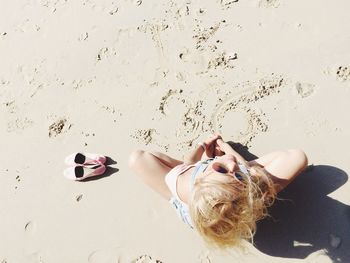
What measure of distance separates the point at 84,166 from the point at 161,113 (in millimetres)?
772

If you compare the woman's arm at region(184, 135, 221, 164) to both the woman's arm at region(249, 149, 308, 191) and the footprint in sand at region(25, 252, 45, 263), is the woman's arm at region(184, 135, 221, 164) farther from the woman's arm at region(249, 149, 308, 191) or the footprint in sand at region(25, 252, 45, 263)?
the footprint in sand at region(25, 252, 45, 263)

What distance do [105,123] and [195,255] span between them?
138cm

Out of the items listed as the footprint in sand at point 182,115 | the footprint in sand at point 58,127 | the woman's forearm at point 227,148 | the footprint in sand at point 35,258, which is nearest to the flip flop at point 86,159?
the footprint in sand at point 58,127

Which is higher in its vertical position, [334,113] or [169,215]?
[334,113]

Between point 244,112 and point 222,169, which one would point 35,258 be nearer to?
point 222,169

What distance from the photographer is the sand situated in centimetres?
333

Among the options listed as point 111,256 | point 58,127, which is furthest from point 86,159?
point 111,256

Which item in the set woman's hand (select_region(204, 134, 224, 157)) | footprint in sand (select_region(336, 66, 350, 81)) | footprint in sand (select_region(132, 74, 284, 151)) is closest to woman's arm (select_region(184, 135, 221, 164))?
woman's hand (select_region(204, 134, 224, 157))

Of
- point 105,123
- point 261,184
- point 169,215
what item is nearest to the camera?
point 261,184

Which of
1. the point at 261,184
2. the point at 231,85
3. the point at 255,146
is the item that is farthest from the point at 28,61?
the point at 261,184

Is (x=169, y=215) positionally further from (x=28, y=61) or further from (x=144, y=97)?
(x=28, y=61)

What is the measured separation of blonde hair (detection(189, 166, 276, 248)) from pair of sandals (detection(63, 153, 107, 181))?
46.4 inches

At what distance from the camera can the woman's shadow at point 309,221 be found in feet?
10.3

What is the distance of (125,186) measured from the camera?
366 cm
